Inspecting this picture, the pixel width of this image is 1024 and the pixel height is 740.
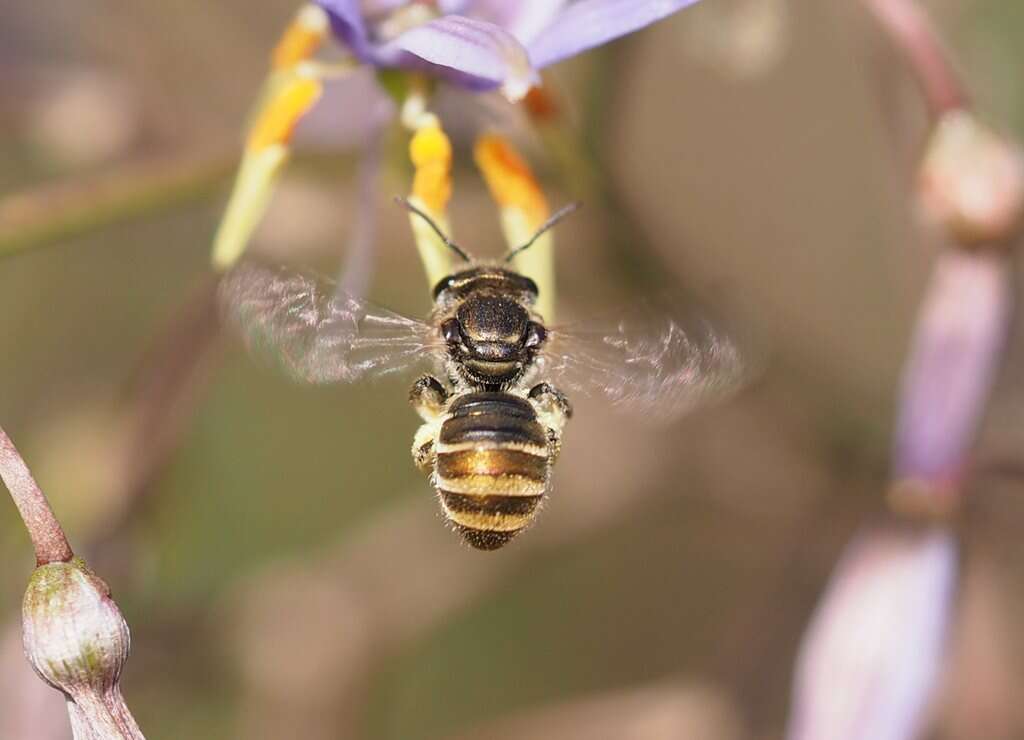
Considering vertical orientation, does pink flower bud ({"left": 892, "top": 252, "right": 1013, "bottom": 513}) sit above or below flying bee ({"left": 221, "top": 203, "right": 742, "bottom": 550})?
above

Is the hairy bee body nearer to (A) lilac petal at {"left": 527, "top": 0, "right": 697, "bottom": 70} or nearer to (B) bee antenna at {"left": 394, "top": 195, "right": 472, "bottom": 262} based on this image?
(B) bee antenna at {"left": 394, "top": 195, "right": 472, "bottom": 262}

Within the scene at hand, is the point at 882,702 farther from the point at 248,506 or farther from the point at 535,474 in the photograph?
the point at 248,506

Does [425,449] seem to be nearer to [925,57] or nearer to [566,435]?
[925,57]

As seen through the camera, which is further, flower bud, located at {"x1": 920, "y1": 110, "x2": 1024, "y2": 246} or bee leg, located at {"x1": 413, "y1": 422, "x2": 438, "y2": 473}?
flower bud, located at {"x1": 920, "y1": 110, "x2": 1024, "y2": 246}

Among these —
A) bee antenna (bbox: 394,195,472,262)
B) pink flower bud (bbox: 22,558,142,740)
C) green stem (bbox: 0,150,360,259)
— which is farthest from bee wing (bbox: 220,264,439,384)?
green stem (bbox: 0,150,360,259)

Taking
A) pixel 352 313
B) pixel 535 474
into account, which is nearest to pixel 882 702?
pixel 535 474

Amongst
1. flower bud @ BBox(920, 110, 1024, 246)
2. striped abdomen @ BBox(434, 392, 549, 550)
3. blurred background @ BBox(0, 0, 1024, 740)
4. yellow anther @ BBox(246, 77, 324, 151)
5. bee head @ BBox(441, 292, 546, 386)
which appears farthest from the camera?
blurred background @ BBox(0, 0, 1024, 740)
